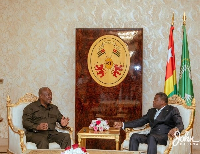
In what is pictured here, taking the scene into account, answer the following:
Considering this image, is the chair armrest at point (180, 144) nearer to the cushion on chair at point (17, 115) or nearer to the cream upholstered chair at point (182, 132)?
the cream upholstered chair at point (182, 132)

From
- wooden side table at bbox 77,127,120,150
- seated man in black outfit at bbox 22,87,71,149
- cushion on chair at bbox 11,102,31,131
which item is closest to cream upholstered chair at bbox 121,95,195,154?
wooden side table at bbox 77,127,120,150

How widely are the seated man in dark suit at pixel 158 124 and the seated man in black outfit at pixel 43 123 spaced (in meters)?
0.82

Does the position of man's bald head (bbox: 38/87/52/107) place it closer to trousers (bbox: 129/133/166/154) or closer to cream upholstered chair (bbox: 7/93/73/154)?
cream upholstered chair (bbox: 7/93/73/154)

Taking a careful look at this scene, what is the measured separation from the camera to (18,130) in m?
5.04

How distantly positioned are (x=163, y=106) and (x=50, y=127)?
5.27 ft

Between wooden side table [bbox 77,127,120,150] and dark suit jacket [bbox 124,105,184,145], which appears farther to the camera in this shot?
wooden side table [bbox 77,127,120,150]

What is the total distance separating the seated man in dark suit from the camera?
5.02m

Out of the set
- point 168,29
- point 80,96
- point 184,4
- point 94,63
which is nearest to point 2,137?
point 80,96

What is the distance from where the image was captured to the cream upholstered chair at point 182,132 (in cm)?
477

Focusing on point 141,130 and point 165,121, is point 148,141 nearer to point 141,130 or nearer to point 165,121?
point 165,121

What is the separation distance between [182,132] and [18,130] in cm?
213

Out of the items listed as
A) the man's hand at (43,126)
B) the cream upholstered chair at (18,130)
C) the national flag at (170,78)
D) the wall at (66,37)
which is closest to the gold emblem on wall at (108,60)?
the wall at (66,37)

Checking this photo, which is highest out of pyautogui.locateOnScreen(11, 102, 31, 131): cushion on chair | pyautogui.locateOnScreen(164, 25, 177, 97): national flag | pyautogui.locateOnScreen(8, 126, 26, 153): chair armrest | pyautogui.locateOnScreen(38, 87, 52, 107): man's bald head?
pyautogui.locateOnScreen(164, 25, 177, 97): national flag

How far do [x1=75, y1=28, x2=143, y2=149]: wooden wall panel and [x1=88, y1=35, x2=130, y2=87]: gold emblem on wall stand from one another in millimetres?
70
